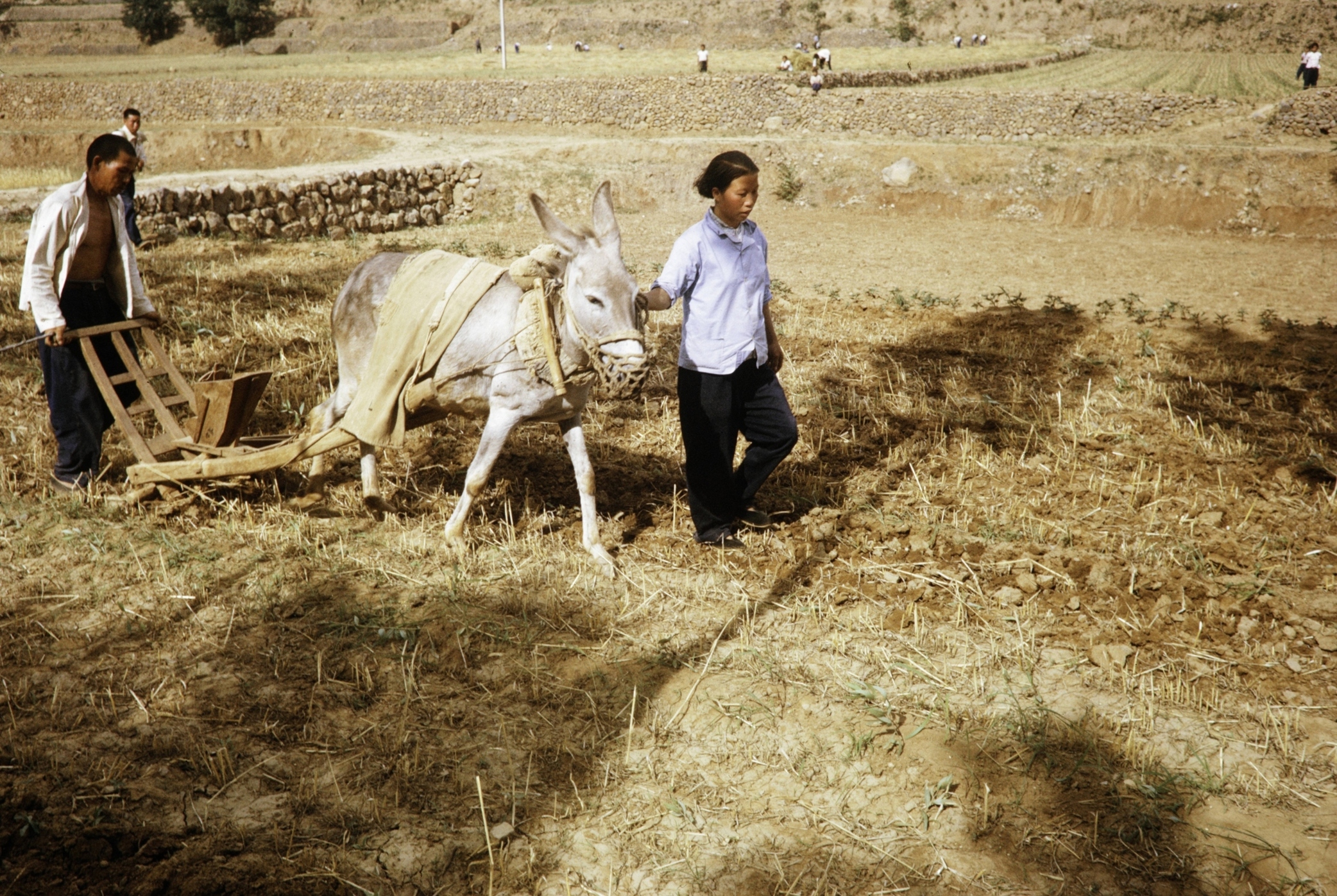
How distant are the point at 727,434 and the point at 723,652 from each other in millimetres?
1195

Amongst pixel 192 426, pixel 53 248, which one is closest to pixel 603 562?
pixel 192 426

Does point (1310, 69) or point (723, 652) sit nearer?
point (723, 652)

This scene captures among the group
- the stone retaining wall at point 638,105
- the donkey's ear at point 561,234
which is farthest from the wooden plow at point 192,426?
the stone retaining wall at point 638,105

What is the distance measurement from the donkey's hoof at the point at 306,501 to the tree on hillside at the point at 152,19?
5812 centimetres

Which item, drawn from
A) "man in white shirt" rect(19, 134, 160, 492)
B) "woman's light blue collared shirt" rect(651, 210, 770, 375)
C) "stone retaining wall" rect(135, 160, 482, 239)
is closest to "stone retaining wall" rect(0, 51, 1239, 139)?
"stone retaining wall" rect(135, 160, 482, 239)

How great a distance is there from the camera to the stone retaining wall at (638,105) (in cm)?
2264

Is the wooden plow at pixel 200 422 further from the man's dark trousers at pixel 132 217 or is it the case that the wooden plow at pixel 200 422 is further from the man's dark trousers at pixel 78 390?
the man's dark trousers at pixel 132 217

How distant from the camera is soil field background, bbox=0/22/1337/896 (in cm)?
297

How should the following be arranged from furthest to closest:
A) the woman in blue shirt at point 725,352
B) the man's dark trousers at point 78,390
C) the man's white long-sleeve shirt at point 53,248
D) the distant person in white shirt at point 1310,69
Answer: the distant person in white shirt at point 1310,69
the man's dark trousers at point 78,390
the man's white long-sleeve shirt at point 53,248
the woman in blue shirt at point 725,352

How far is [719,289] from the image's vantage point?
4.50m

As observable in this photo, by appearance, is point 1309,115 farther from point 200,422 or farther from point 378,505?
point 200,422

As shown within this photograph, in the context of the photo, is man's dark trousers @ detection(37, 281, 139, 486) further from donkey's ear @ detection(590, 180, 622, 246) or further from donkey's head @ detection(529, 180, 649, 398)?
donkey's ear @ detection(590, 180, 622, 246)

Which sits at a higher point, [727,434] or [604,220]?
[604,220]

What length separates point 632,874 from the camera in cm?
290
